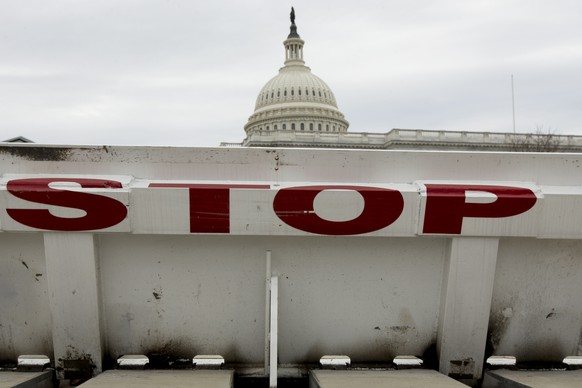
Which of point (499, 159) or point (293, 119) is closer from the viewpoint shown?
point (499, 159)

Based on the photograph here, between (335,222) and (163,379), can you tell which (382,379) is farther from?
(163,379)

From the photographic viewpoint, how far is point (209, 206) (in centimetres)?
198

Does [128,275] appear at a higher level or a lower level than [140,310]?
higher

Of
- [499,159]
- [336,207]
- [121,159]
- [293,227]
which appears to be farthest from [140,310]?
[499,159]

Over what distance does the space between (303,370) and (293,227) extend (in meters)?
0.84

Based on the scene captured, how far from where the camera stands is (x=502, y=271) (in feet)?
7.27

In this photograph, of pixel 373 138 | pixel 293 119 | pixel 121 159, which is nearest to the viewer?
pixel 121 159

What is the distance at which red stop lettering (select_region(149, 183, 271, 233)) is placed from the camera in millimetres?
1974

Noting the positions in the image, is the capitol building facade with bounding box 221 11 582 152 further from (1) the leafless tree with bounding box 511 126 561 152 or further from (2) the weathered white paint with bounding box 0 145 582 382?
(2) the weathered white paint with bounding box 0 145 582 382

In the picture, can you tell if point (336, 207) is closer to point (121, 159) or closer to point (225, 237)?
point (225, 237)

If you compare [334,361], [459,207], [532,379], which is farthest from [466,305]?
[334,361]

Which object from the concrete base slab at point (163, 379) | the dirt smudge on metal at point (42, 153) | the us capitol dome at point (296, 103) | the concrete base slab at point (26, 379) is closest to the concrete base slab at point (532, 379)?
the concrete base slab at point (163, 379)

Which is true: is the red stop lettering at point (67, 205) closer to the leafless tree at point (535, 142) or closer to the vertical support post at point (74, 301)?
the vertical support post at point (74, 301)

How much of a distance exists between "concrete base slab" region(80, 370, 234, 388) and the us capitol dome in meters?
65.1
